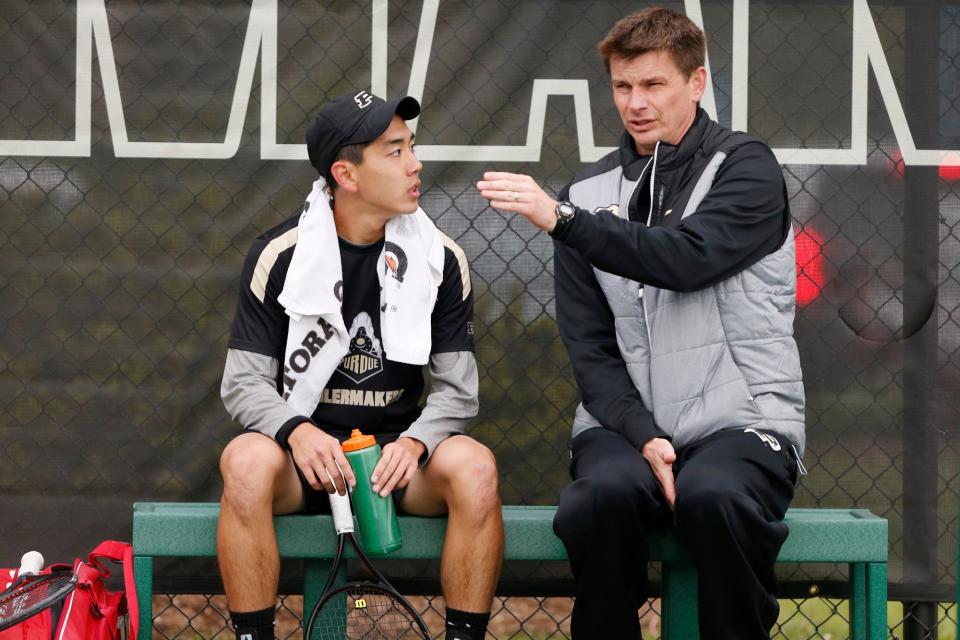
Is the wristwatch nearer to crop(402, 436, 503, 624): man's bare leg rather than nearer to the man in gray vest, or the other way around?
the man in gray vest

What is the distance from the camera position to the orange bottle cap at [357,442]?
286cm

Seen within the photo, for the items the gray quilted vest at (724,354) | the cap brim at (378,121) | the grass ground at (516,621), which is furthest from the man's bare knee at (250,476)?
the grass ground at (516,621)

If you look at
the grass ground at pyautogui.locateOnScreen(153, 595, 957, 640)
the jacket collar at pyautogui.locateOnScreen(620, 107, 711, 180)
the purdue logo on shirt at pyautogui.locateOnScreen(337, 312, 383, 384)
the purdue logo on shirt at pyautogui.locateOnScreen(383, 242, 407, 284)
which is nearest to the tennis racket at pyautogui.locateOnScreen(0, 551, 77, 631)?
the purdue logo on shirt at pyautogui.locateOnScreen(337, 312, 383, 384)

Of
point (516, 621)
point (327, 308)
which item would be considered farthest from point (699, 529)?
point (516, 621)

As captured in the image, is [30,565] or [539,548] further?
[539,548]

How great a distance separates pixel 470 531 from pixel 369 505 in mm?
246

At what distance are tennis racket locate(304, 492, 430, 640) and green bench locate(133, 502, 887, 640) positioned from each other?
0.17 m

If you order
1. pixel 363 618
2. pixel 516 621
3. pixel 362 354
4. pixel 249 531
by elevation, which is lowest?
pixel 516 621

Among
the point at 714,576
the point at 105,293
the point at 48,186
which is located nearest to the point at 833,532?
the point at 714,576

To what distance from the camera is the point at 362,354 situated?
315cm

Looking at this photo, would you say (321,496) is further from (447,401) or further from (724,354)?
(724,354)

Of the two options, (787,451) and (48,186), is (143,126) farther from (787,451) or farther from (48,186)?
(787,451)

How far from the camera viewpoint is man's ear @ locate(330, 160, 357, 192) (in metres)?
3.13

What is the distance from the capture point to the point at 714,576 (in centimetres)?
270
